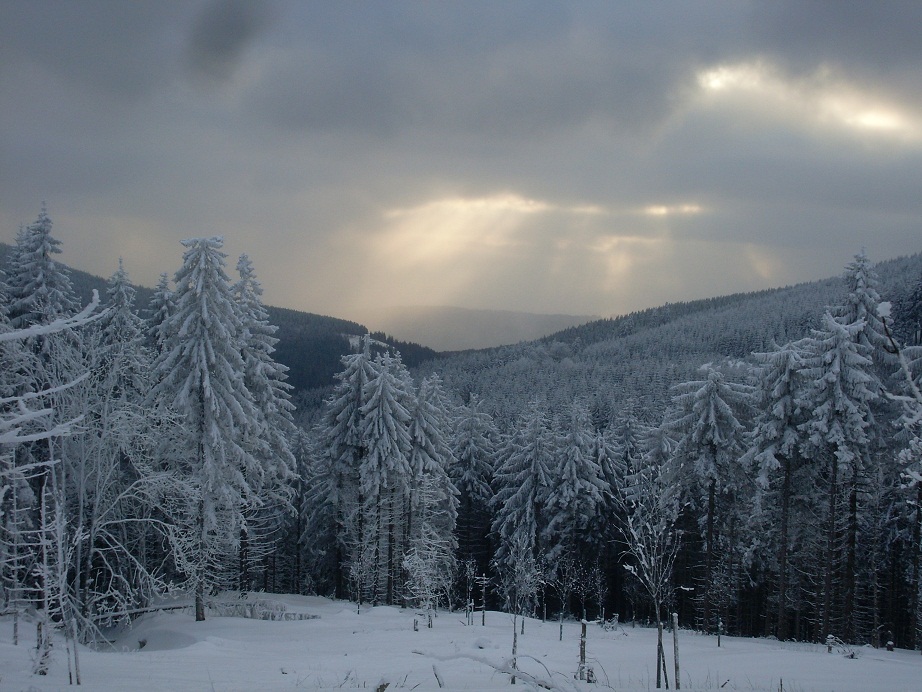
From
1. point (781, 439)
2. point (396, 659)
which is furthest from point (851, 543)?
point (396, 659)

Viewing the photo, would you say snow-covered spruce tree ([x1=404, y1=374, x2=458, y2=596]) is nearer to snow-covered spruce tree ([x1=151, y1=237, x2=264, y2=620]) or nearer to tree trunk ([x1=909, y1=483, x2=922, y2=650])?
snow-covered spruce tree ([x1=151, y1=237, x2=264, y2=620])

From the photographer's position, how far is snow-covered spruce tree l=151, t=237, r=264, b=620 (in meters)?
24.5

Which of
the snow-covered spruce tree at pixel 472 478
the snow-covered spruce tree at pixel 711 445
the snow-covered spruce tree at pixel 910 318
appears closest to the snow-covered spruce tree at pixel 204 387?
the snow-covered spruce tree at pixel 711 445

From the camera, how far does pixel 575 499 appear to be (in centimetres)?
4138

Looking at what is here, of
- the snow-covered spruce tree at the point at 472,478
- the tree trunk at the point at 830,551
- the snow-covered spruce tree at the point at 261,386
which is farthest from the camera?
the snow-covered spruce tree at the point at 472,478

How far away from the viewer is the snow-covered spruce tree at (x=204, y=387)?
963 inches

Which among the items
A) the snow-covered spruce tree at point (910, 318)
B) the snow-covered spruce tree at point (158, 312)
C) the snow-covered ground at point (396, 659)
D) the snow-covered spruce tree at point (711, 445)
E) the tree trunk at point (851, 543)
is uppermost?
the snow-covered spruce tree at point (910, 318)

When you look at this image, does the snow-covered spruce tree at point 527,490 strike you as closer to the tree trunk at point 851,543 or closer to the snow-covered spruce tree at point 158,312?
the tree trunk at point 851,543

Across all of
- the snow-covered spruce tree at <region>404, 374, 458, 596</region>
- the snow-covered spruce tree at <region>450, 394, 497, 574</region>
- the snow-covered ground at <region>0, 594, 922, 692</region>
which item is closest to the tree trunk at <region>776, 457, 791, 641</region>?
the snow-covered ground at <region>0, 594, 922, 692</region>

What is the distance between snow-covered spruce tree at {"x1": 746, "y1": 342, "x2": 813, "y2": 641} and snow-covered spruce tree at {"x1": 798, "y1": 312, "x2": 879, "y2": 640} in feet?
2.16

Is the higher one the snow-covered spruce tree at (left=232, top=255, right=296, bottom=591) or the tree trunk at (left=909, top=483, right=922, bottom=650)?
the snow-covered spruce tree at (left=232, top=255, right=296, bottom=591)

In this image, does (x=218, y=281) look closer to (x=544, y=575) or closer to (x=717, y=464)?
(x=717, y=464)

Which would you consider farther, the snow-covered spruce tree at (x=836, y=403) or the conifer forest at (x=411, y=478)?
the snow-covered spruce tree at (x=836, y=403)

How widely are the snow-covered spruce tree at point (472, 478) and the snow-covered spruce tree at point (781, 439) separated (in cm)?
2518
